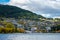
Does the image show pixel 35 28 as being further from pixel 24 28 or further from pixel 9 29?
pixel 9 29

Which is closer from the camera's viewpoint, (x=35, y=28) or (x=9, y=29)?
(x=9, y=29)

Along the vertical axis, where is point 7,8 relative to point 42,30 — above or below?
above

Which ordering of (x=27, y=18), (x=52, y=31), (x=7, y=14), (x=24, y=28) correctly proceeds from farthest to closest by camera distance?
(x=27, y=18) → (x=7, y=14) → (x=24, y=28) → (x=52, y=31)

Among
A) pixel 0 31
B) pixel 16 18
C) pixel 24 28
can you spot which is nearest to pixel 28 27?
pixel 24 28

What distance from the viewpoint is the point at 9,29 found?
9219 centimetres

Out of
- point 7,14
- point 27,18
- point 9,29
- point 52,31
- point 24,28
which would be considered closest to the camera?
point 9,29

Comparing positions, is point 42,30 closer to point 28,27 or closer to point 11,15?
point 28,27

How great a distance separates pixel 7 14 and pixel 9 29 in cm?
3947

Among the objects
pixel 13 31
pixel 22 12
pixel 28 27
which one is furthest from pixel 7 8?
pixel 13 31

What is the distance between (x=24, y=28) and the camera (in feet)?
373

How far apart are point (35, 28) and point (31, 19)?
91.1ft

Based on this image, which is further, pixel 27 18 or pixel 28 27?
pixel 27 18

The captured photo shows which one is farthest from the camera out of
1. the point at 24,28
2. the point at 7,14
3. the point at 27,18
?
the point at 27,18

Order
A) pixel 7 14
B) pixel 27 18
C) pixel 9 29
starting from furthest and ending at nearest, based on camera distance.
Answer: pixel 27 18
pixel 7 14
pixel 9 29
